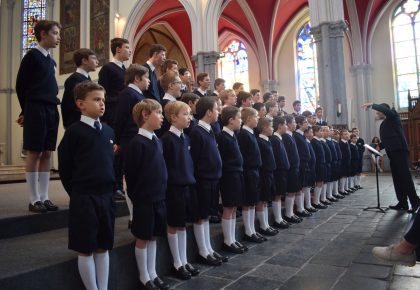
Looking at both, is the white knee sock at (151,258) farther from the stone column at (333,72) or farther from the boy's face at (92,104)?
the stone column at (333,72)

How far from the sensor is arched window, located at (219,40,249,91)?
19.1 m

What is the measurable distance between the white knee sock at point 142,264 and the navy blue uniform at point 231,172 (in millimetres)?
1089

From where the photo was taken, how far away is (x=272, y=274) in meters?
2.63

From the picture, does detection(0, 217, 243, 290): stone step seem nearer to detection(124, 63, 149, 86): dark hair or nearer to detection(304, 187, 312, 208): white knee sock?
detection(124, 63, 149, 86): dark hair

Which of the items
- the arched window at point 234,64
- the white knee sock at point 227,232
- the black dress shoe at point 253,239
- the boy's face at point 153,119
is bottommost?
the black dress shoe at point 253,239

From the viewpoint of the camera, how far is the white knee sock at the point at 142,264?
2.39 meters

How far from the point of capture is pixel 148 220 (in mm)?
2336

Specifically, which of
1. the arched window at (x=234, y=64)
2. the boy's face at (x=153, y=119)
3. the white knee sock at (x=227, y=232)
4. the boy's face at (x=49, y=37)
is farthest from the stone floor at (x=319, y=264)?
the arched window at (x=234, y=64)

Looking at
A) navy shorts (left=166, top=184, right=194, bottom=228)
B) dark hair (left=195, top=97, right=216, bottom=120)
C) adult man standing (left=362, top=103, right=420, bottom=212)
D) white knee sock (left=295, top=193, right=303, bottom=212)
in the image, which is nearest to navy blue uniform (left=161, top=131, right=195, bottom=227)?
navy shorts (left=166, top=184, right=194, bottom=228)

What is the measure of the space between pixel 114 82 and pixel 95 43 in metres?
11.6

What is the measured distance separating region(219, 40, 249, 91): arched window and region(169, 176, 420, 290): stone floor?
50.7 ft

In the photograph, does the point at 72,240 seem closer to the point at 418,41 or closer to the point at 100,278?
the point at 100,278

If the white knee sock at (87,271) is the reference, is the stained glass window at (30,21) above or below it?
above

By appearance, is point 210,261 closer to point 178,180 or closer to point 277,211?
point 178,180
